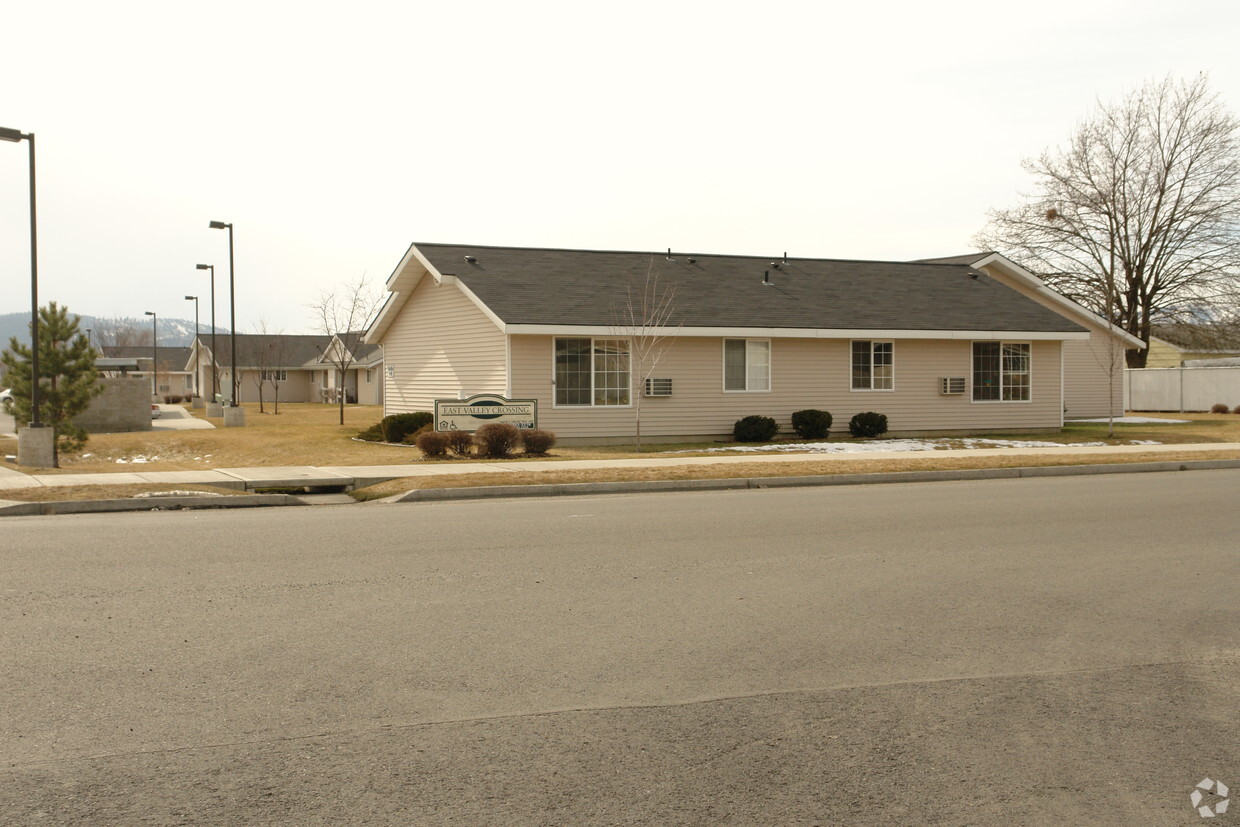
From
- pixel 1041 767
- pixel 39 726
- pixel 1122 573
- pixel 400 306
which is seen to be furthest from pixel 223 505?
pixel 400 306

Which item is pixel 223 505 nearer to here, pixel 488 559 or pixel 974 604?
pixel 488 559

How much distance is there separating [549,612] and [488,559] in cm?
225

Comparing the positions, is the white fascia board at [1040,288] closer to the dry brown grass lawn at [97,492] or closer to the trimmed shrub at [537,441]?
the trimmed shrub at [537,441]

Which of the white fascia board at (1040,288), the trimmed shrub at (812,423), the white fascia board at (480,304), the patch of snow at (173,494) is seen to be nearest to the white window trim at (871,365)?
the trimmed shrub at (812,423)

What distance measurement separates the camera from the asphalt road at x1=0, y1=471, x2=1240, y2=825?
4.53 m

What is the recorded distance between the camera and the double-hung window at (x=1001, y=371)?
3006 centimetres

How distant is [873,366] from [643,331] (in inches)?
288

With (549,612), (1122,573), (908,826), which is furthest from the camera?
(1122,573)

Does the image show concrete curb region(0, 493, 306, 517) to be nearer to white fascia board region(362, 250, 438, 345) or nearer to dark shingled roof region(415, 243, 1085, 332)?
dark shingled roof region(415, 243, 1085, 332)

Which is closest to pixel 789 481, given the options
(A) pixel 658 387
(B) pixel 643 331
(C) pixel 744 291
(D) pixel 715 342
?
(B) pixel 643 331

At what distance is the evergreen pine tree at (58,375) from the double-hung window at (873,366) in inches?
771

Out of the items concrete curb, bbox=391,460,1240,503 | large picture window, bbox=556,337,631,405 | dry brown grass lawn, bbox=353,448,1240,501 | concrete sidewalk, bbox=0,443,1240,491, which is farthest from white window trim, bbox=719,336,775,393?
concrete curb, bbox=391,460,1240,503

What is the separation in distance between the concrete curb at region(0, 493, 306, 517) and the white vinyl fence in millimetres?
38662

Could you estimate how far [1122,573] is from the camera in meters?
9.34
